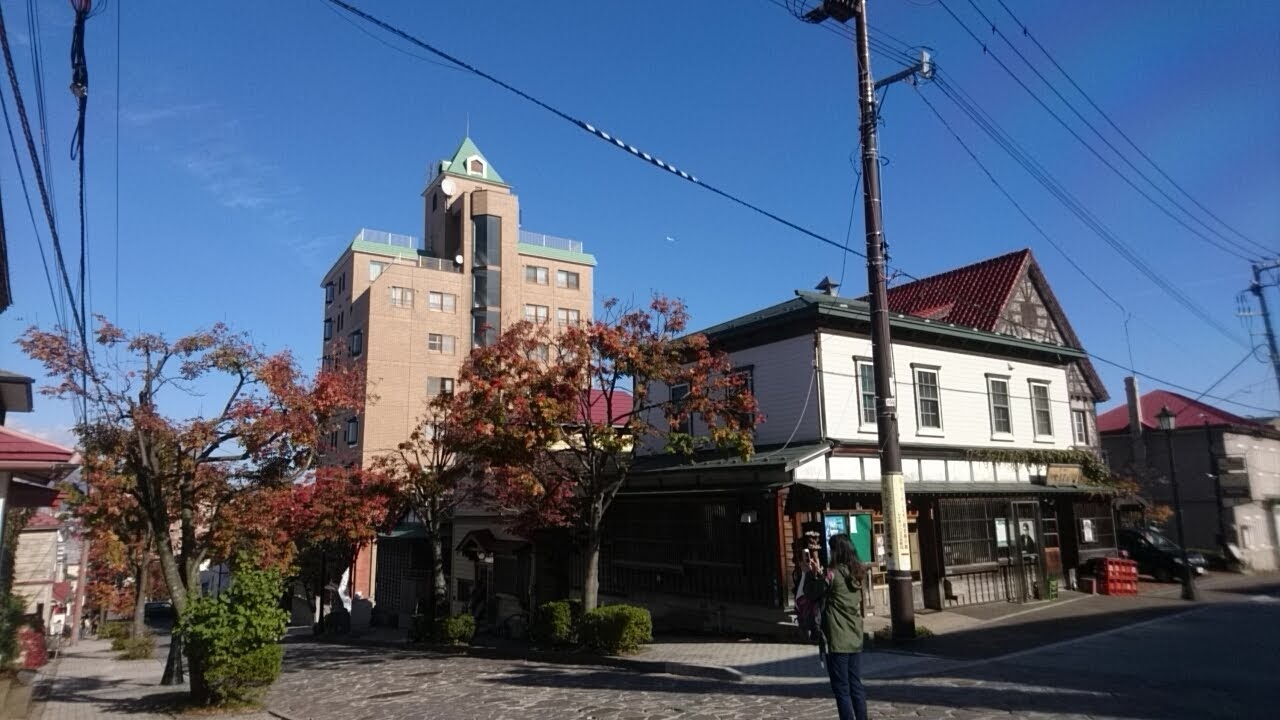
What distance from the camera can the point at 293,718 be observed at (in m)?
11.6

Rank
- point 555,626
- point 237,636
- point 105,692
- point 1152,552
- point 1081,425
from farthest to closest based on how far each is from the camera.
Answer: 1. point 1081,425
2. point 1152,552
3. point 555,626
4. point 105,692
5. point 237,636

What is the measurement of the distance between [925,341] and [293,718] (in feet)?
57.1

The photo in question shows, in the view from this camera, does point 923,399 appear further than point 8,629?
Yes

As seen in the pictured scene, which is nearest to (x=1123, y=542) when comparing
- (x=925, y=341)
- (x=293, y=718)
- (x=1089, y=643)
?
(x=925, y=341)

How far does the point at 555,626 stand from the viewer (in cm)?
1856

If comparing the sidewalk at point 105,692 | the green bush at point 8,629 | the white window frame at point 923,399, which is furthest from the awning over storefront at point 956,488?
the green bush at point 8,629

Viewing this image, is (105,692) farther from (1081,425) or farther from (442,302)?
(442,302)

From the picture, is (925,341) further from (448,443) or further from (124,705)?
(124,705)

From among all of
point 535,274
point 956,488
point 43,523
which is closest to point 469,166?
point 535,274

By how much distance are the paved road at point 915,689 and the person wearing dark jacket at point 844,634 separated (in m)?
2.12

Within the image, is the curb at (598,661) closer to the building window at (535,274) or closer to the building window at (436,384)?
the building window at (436,384)

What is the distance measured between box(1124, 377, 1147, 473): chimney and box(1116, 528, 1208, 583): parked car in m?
7.93

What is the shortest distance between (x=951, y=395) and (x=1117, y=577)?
296 inches

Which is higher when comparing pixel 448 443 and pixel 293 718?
pixel 448 443
